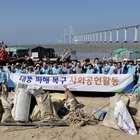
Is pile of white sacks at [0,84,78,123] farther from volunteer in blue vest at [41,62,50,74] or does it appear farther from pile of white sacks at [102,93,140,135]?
volunteer in blue vest at [41,62,50,74]

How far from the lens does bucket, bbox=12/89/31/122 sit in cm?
960

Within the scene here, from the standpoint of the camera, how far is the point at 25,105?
9727 millimetres

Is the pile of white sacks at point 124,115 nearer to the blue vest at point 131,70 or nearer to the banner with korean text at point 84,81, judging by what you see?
the banner with korean text at point 84,81

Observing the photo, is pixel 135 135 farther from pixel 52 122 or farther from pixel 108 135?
pixel 52 122

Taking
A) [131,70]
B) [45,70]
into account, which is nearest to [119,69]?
[131,70]

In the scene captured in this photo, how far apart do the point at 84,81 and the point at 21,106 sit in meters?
4.42

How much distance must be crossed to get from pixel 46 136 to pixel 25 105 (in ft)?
4.81

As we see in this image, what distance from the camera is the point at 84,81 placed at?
13.5 m

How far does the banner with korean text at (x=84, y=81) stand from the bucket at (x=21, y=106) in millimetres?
3908

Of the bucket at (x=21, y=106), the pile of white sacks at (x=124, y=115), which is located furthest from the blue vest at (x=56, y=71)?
the pile of white sacks at (x=124, y=115)

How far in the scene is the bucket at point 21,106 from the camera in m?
9.60

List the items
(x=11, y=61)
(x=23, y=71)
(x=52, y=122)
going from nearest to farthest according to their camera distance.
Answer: (x=52, y=122), (x=23, y=71), (x=11, y=61)

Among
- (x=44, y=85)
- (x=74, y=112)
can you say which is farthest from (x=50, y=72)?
(x=74, y=112)

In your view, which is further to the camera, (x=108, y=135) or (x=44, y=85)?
(x=44, y=85)
